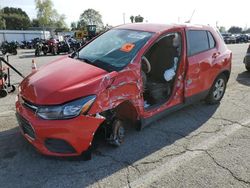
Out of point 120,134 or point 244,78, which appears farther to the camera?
point 244,78

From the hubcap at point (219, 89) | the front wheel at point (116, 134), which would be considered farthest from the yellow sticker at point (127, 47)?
the hubcap at point (219, 89)

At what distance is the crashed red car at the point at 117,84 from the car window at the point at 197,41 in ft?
0.06

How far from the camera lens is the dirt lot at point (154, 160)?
342cm

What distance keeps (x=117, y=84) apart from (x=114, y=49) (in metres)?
0.90

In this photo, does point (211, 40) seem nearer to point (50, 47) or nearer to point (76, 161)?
point (76, 161)

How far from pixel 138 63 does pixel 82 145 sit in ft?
4.69

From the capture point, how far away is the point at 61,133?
3.40 metres

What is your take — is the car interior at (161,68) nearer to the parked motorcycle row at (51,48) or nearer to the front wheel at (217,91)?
the front wheel at (217,91)

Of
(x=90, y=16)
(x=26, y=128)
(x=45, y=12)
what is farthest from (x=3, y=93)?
(x=90, y=16)

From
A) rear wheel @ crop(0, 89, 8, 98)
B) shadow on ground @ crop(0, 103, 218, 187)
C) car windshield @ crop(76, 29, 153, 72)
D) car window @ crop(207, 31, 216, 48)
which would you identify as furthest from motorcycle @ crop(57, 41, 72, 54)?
shadow on ground @ crop(0, 103, 218, 187)

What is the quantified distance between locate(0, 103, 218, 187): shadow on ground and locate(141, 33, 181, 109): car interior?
53 cm

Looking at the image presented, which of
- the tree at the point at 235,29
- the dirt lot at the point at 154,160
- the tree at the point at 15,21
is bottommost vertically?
the dirt lot at the point at 154,160

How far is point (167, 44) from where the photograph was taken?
17.3 ft

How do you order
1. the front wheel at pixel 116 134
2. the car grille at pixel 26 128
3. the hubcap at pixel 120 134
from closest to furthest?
1. the car grille at pixel 26 128
2. the front wheel at pixel 116 134
3. the hubcap at pixel 120 134
